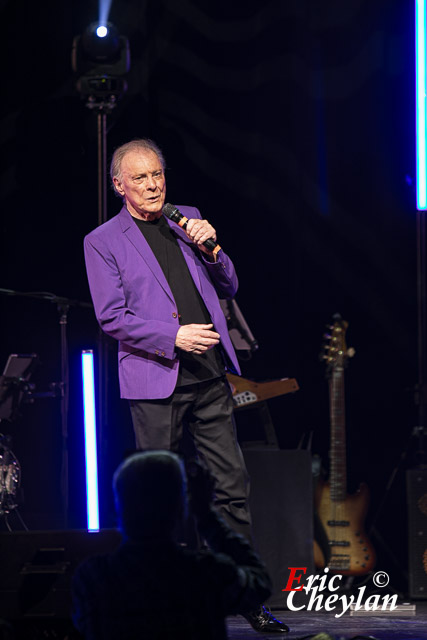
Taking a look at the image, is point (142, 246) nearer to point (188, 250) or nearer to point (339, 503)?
point (188, 250)

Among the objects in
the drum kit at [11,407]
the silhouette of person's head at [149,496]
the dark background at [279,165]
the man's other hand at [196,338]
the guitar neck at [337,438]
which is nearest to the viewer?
the silhouette of person's head at [149,496]

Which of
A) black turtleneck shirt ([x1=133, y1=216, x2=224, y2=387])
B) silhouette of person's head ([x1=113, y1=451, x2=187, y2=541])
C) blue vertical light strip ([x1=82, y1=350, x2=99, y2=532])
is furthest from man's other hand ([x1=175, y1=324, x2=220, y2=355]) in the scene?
silhouette of person's head ([x1=113, y1=451, x2=187, y2=541])

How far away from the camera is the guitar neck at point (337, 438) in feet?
14.6

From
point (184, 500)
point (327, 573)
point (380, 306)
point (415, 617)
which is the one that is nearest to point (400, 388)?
point (380, 306)

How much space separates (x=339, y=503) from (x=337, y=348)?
0.76 metres

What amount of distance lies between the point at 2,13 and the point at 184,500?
379cm

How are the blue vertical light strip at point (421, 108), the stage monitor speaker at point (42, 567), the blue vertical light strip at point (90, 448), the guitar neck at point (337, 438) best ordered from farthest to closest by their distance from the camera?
the guitar neck at point (337, 438), the blue vertical light strip at point (421, 108), the blue vertical light strip at point (90, 448), the stage monitor speaker at point (42, 567)

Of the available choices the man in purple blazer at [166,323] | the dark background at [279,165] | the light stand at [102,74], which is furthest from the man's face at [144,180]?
the dark background at [279,165]

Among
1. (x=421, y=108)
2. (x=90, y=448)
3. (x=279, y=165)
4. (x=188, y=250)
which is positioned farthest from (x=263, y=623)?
(x=279, y=165)

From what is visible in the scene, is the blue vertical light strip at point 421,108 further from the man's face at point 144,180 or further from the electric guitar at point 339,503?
the man's face at point 144,180

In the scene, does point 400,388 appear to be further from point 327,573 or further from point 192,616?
point 192,616

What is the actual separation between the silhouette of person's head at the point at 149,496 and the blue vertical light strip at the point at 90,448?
2.01 meters

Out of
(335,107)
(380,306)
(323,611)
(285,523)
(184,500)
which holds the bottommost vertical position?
(323,611)

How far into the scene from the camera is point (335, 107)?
4926 millimetres
